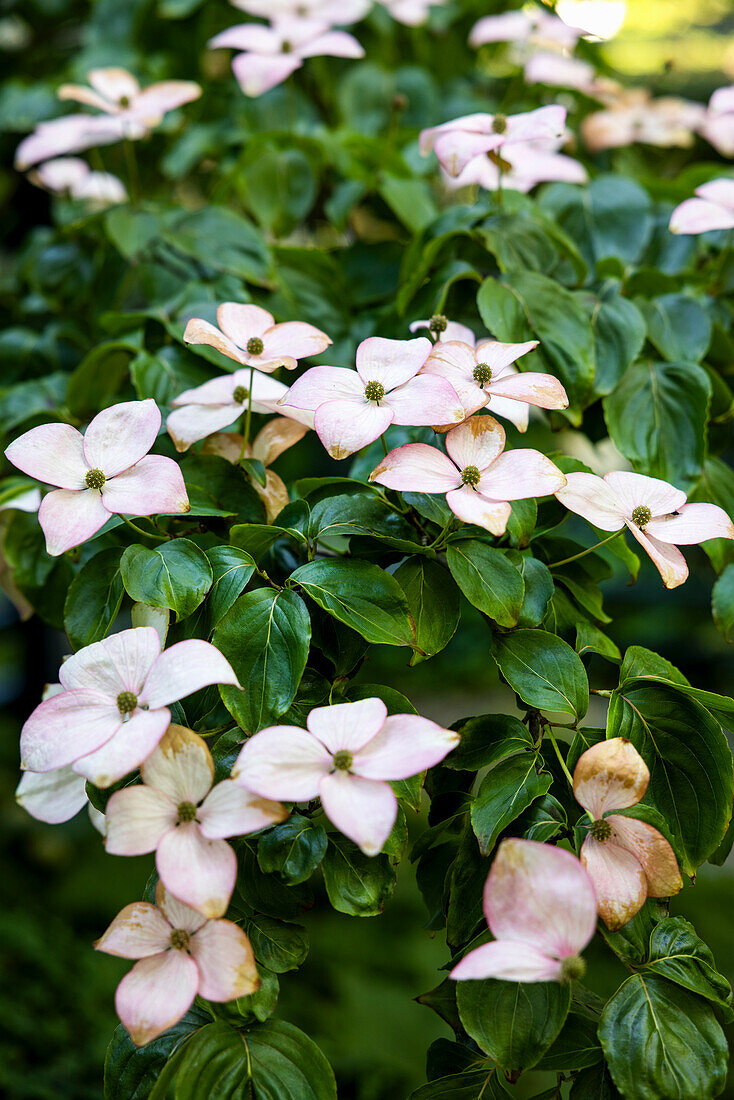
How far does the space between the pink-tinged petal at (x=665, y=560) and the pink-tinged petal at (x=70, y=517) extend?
262mm

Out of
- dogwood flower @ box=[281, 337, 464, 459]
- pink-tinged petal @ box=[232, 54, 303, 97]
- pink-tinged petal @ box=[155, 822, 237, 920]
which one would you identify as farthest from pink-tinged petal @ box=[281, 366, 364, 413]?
pink-tinged petal @ box=[232, 54, 303, 97]

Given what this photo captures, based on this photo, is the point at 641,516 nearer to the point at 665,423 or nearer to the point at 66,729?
the point at 665,423

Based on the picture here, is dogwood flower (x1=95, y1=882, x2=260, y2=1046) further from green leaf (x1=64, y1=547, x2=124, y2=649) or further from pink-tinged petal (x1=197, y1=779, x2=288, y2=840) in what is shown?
green leaf (x1=64, y1=547, x2=124, y2=649)

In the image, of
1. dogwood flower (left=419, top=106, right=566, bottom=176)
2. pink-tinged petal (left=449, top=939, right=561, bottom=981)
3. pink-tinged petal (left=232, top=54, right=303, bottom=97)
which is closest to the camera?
pink-tinged petal (left=449, top=939, right=561, bottom=981)

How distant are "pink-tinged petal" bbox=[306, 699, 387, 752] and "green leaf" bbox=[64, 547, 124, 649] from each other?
0.15 metres

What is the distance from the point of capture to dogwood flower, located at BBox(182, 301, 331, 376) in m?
0.48

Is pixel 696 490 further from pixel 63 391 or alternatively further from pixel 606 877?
pixel 63 391

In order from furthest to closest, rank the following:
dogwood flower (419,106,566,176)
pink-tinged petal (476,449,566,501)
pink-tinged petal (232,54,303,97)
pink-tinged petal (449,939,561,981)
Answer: pink-tinged petal (232,54,303,97) < dogwood flower (419,106,566,176) < pink-tinged petal (476,449,566,501) < pink-tinged petal (449,939,561,981)

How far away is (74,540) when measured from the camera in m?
0.43

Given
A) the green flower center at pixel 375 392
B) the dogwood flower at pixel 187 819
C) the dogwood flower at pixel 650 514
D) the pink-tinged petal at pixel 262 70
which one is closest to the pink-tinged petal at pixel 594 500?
the dogwood flower at pixel 650 514

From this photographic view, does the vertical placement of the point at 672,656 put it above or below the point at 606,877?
below

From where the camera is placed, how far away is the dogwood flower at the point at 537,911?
0.33 m

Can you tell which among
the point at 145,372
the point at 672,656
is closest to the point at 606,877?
the point at 145,372

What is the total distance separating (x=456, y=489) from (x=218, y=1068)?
0.93 ft
